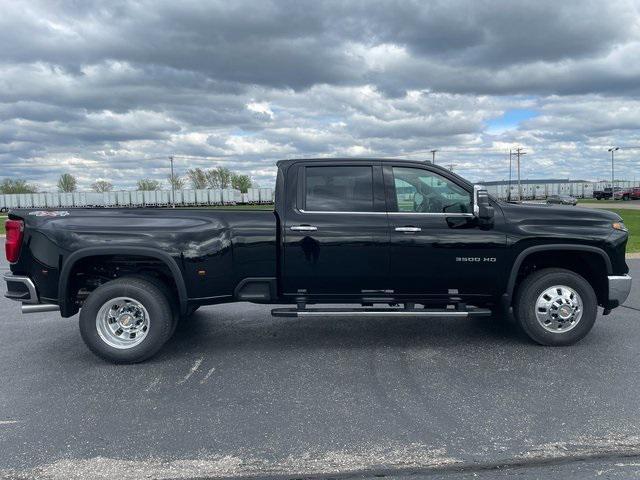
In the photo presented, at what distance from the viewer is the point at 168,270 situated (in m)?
5.18

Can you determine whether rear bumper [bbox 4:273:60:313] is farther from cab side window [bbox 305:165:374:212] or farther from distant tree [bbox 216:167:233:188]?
distant tree [bbox 216:167:233:188]

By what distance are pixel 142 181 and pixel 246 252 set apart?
103455mm

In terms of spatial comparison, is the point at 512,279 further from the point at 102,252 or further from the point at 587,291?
the point at 102,252

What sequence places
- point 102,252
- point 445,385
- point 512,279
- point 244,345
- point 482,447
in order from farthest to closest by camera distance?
point 244,345 → point 512,279 → point 102,252 → point 445,385 → point 482,447

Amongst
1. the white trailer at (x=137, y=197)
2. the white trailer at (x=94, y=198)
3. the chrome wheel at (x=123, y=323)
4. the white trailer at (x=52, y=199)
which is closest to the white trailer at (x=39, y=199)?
the white trailer at (x=52, y=199)

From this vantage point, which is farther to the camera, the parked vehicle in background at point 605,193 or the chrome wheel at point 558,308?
the parked vehicle in background at point 605,193

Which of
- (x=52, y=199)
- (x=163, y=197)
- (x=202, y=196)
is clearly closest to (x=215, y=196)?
(x=202, y=196)

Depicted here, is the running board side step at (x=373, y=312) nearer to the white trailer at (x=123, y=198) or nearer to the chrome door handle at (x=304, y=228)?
the chrome door handle at (x=304, y=228)

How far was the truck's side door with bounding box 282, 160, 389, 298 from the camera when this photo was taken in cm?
518

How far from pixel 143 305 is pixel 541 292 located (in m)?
3.90

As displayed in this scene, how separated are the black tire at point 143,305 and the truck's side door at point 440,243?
7.41 ft

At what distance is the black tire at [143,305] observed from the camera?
196 inches

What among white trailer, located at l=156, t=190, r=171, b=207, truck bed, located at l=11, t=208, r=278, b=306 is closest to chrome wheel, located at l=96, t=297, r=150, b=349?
truck bed, located at l=11, t=208, r=278, b=306

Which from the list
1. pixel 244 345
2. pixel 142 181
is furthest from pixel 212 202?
pixel 244 345
